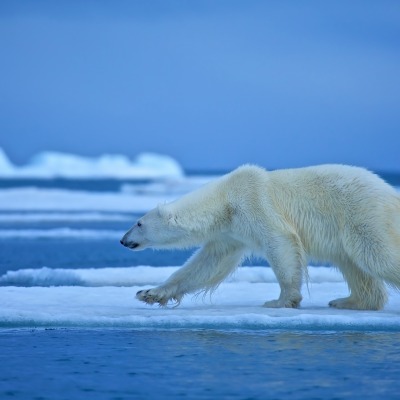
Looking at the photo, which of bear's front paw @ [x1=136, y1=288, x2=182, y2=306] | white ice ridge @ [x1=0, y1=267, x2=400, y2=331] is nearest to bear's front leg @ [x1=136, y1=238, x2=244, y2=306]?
bear's front paw @ [x1=136, y1=288, x2=182, y2=306]

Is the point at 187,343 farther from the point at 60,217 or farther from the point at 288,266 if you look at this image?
the point at 60,217

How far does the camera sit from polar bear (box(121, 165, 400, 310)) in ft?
21.4

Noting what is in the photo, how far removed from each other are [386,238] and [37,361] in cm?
259

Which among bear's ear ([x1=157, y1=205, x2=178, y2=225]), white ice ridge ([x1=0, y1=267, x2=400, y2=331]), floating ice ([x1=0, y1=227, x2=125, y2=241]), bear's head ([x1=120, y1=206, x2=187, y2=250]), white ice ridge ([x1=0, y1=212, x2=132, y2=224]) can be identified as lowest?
white ice ridge ([x1=0, y1=267, x2=400, y2=331])

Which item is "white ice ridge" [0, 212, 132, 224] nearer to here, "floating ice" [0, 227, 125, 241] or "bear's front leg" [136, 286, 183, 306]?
"floating ice" [0, 227, 125, 241]

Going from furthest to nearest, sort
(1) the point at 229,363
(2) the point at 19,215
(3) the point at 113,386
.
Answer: (2) the point at 19,215 < (1) the point at 229,363 < (3) the point at 113,386

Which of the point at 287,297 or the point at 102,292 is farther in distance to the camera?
the point at 102,292

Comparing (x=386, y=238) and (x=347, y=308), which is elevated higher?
(x=386, y=238)

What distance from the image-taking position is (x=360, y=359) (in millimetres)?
5188

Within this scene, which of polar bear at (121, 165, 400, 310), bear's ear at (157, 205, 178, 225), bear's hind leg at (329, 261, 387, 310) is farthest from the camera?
bear's ear at (157, 205, 178, 225)

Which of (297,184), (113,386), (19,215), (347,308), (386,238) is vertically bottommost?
(113,386)

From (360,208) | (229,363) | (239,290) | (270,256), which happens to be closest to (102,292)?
(239,290)

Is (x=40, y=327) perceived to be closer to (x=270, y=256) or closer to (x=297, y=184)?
(x=270, y=256)

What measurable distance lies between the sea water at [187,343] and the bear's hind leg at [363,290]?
0.14m
